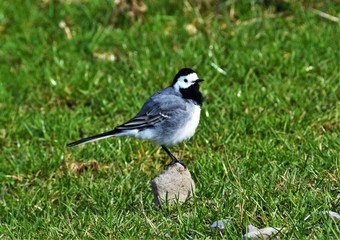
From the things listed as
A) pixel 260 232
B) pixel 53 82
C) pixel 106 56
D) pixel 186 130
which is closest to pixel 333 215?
pixel 260 232

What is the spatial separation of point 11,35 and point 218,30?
96.7 inches

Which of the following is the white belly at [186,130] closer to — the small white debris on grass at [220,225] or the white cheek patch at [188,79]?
the white cheek patch at [188,79]

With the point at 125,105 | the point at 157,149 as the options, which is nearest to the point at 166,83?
the point at 125,105

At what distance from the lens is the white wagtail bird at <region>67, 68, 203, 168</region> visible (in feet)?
20.3

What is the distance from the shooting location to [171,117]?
6215 mm

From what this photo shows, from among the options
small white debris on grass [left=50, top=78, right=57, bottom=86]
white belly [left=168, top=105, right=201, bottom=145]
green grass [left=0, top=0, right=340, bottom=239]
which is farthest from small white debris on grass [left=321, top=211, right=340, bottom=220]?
small white debris on grass [left=50, top=78, right=57, bottom=86]

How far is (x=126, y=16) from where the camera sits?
9.25 meters

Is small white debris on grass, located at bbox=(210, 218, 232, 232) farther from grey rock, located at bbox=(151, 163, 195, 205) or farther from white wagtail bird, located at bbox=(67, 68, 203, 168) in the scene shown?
white wagtail bird, located at bbox=(67, 68, 203, 168)

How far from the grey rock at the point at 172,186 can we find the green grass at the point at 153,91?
10cm

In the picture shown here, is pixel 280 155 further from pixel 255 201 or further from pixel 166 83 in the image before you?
pixel 166 83

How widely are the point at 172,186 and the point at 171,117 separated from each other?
0.81 metres

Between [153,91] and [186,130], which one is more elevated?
[186,130]

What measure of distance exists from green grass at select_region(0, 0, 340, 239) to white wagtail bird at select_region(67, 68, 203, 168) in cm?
35

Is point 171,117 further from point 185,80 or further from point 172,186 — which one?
point 172,186
